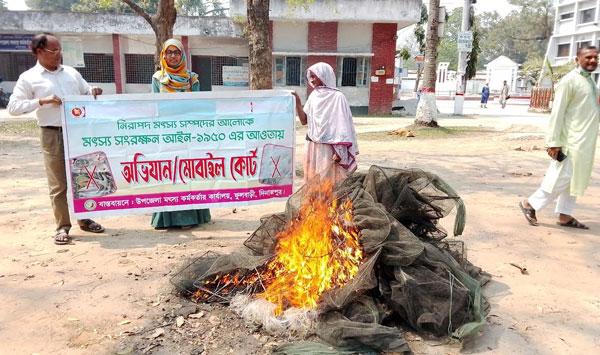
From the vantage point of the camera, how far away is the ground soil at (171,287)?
2.78 m

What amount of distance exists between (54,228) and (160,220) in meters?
1.14

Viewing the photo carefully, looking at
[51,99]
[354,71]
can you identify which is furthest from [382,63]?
[51,99]

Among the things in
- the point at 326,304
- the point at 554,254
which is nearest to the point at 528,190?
the point at 554,254

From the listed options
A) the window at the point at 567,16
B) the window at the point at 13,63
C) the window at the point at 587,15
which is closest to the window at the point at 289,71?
the window at the point at 13,63

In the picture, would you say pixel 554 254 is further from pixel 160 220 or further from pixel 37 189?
pixel 37 189

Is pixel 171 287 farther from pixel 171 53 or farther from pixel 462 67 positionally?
pixel 462 67

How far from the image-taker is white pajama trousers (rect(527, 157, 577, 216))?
4.84 meters

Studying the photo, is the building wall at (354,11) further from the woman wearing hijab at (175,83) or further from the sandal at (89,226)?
the sandal at (89,226)

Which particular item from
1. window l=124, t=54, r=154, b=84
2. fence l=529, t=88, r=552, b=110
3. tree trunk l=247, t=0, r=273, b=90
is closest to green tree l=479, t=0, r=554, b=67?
fence l=529, t=88, r=552, b=110

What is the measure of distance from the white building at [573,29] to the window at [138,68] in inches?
1254

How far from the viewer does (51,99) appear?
4.10 metres

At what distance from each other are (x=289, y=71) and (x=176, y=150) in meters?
19.3

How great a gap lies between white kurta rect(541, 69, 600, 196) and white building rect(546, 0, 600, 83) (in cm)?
3688

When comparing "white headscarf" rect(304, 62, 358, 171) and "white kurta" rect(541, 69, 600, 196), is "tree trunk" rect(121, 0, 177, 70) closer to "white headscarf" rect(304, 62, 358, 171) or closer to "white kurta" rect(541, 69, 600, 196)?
"white headscarf" rect(304, 62, 358, 171)
